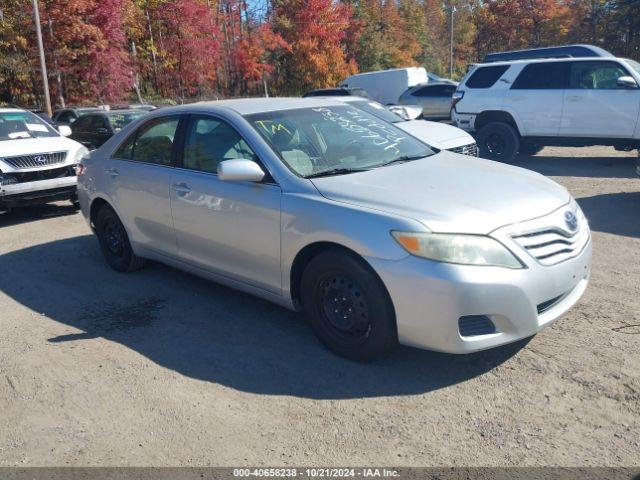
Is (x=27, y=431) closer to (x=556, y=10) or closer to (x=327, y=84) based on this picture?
(x=327, y=84)

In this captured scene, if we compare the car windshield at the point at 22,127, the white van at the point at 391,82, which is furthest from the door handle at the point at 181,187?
the white van at the point at 391,82

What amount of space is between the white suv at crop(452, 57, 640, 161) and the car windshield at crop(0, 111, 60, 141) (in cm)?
761

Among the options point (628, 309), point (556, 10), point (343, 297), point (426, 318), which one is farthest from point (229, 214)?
point (556, 10)

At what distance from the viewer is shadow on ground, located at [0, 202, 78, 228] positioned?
9102mm

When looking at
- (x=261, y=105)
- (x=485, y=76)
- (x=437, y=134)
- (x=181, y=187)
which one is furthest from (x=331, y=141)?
(x=485, y=76)

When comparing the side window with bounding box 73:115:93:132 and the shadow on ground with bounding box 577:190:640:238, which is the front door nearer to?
the shadow on ground with bounding box 577:190:640:238

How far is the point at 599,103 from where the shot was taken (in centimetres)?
1094

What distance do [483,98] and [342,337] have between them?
9.17 meters

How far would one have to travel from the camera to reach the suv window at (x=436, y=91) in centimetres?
2070

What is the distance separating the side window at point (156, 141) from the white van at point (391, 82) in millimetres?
18986

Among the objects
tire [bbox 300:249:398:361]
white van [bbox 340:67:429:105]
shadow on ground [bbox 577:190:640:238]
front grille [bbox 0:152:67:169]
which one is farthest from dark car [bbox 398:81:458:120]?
tire [bbox 300:249:398:361]

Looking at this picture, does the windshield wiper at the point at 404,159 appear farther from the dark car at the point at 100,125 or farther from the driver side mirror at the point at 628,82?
the dark car at the point at 100,125

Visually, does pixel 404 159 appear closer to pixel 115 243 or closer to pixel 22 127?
pixel 115 243

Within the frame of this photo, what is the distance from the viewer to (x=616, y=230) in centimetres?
691
